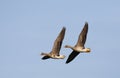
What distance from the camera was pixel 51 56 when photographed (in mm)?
115375

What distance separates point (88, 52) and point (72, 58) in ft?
16.0

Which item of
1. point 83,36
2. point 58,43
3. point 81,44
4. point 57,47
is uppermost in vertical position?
point 83,36

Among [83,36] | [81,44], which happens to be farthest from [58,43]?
[83,36]

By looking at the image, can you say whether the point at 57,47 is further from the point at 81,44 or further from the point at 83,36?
the point at 83,36

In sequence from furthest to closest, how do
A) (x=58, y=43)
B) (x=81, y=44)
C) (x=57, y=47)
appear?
1. (x=57, y=47)
2. (x=58, y=43)
3. (x=81, y=44)

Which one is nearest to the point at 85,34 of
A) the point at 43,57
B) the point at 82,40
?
the point at 82,40

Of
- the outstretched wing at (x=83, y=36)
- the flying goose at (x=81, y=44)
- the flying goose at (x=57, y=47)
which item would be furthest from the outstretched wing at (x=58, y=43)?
the outstretched wing at (x=83, y=36)

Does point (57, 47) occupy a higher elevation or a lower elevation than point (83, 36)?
lower

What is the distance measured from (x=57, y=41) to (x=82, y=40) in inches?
158

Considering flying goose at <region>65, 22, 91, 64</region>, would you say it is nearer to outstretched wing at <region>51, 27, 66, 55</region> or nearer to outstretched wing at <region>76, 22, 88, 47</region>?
outstretched wing at <region>76, 22, 88, 47</region>

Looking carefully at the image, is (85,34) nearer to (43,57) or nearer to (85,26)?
(85,26)

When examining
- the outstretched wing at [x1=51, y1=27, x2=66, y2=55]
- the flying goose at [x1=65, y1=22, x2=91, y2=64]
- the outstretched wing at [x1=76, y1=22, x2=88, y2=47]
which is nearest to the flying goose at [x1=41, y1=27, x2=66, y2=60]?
the outstretched wing at [x1=51, y1=27, x2=66, y2=55]

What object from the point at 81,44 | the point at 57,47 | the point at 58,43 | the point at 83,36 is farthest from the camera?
the point at 57,47

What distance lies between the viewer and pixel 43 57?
117875 mm
